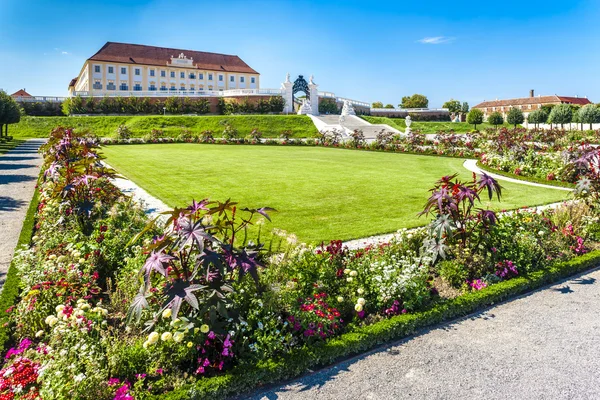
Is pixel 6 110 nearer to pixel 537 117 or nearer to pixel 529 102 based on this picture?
pixel 537 117

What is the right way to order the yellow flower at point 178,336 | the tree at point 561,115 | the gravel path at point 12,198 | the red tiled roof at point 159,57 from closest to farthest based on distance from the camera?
the yellow flower at point 178,336 → the gravel path at point 12,198 → the tree at point 561,115 → the red tiled roof at point 159,57

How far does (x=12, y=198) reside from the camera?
1073 cm

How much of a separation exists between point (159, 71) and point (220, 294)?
71067 mm

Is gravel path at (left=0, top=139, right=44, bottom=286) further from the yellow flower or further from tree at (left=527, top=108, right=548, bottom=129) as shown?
tree at (left=527, top=108, right=548, bottom=129)

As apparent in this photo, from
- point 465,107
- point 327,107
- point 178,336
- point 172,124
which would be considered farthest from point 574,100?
point 178,336

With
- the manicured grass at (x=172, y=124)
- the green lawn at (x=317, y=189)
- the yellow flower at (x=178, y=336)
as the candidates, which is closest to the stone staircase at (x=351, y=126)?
the manicured grass at (x=172, y=124)

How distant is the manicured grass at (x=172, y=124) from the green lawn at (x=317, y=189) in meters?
24.6

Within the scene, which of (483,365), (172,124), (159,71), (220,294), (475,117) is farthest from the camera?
(159,71)

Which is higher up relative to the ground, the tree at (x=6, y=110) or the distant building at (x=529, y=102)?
the distant building at (x=529, y=102)

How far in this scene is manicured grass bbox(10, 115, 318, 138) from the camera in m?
41.6

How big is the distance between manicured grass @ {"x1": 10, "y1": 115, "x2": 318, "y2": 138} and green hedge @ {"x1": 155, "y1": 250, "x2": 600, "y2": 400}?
119ft

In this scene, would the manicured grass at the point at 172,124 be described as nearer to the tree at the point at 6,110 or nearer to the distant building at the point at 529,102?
the tree at the point at 6,110

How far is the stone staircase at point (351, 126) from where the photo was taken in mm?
39594

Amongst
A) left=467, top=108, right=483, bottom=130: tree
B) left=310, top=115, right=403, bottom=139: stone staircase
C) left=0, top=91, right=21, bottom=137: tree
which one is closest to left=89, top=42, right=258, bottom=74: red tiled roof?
left=310, top=115, right=403, bottom=139: stone staircase
